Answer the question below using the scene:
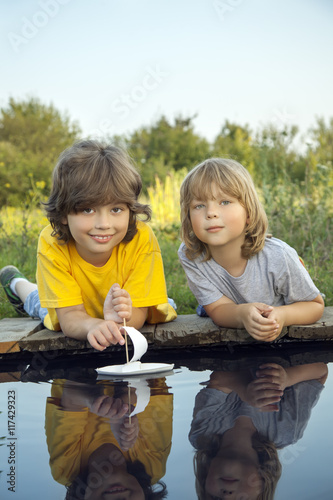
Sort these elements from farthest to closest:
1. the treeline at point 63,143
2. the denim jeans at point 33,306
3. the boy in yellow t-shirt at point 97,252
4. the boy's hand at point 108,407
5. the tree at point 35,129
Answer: the tree at point 35,129
the treeline at point 63,143
the denim jeans at point 33,306
the boy in yellow t-shirt at point 97,252
the boy's hand at point 108,407

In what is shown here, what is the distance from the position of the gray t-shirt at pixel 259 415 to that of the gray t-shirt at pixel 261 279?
2.66 feet

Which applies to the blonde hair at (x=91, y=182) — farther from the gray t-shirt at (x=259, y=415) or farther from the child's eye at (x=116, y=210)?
the gray t-shirt at (x=259, y=415)

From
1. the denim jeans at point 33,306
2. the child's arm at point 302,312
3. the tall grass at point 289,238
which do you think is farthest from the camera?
the tall grass at point 289,238

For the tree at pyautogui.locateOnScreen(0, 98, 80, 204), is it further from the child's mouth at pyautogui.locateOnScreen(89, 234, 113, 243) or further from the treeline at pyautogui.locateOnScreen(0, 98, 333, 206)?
the child's mouth at pyautogui.locateOnScreen(89, 234, 113, 243)

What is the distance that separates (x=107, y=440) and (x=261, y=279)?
1467 mm

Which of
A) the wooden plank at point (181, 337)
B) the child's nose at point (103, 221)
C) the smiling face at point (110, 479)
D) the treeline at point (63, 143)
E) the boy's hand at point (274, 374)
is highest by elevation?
the treeline at point (63, 143)

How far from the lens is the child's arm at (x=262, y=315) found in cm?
249

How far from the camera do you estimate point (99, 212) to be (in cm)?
248

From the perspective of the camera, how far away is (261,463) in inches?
54.5

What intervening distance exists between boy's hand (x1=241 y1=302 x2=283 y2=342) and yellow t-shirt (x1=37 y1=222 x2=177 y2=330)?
0.48m

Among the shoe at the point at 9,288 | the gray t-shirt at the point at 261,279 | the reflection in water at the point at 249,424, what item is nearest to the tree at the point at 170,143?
the shoe at the point at 9,288

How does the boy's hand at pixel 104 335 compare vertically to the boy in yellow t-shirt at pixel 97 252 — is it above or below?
below

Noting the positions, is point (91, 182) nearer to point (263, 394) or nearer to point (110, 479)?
point (263, 394)

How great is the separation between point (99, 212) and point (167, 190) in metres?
6.28
